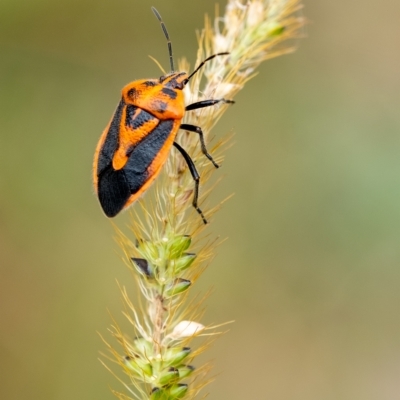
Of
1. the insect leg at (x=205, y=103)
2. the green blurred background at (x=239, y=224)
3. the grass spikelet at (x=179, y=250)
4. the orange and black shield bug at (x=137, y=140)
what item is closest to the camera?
the grass spikelet at (x=179, y=250)

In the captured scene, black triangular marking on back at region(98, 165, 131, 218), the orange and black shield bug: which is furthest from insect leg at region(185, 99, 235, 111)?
black triangular marking on back at region(98, 165, 131, 218)

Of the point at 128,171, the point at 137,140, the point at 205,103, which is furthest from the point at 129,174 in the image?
the point at 205,103

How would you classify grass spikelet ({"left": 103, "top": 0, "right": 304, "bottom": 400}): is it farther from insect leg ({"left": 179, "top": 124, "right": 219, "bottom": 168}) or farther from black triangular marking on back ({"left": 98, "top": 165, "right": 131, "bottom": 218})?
black triangular marking on back ({"left": 98, "top": 165, "right": 131, "bottom": 218})

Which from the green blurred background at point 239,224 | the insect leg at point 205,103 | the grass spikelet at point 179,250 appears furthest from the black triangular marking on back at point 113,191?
the green blurred background at point 239,224

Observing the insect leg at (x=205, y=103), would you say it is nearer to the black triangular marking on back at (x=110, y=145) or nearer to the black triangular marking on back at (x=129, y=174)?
the black triangular marking on back at (x=129, y=174)

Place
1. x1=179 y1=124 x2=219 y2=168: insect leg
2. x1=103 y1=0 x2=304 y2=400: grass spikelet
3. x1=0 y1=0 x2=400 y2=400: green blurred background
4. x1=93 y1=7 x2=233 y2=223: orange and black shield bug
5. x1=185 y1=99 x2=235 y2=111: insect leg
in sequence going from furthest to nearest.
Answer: x1=0 y1=0 x2=400 y2=400: green blurred background
x1=93 y1=7 x2=233 y2=223: orange and black shield bug
x1=185 y1=99 x2=235 y2=111: insect leg
x1=179 y1=124 x2=219 y2=168: insect leg
x1=103 y1=0 x2=304 y2=400: grass spikelet

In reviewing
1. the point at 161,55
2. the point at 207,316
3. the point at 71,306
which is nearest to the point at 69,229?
the point at 71,306

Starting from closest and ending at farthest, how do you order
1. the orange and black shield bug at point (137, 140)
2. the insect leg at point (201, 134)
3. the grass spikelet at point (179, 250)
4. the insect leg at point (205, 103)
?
the grass spikelet at point (179, 250), the insect leg at point (201, 134), the insect leg at point (205, 103), the orange and black shield bug at point (137, 140)
